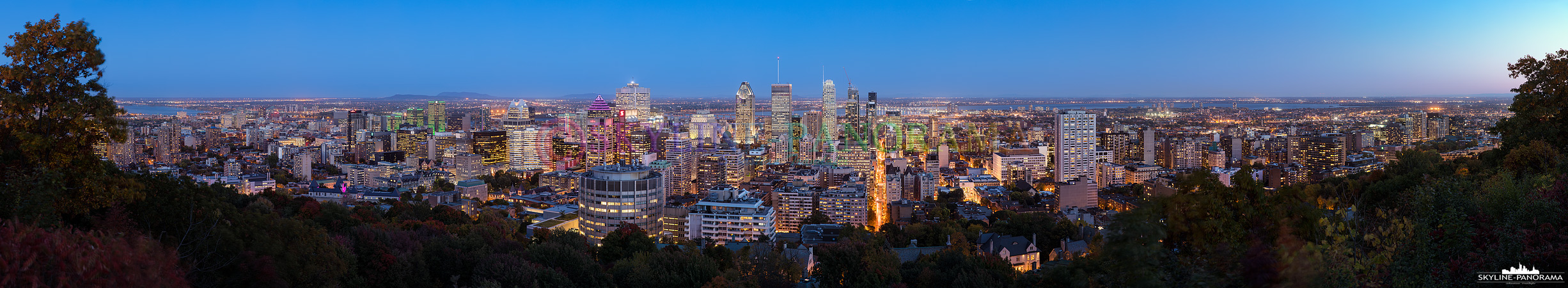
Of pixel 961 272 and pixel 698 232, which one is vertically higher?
pixel 961 272

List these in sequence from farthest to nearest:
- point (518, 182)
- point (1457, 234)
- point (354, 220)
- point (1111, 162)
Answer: point (1111, 162), point (518, 182), point (354, 220), point (1457, 234)

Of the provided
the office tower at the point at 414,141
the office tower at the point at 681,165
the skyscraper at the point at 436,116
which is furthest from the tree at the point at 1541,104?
the skyscraper at the point at 436,116

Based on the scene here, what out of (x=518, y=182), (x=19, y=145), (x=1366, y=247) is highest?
(x=19, y=145)

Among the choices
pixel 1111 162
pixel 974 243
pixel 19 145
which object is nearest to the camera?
pixel 19 145

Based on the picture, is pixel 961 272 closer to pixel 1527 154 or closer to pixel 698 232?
pixel 1527 154

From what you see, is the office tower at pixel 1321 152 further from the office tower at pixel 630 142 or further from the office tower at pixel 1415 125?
the office tower at pixel 630 142

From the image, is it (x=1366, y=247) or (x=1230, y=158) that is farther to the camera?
(x=1230, y=158)

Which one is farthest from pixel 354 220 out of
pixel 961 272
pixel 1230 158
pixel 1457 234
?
pixel 1230 158

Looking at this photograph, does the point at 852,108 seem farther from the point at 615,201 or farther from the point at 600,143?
the point at 615,201
